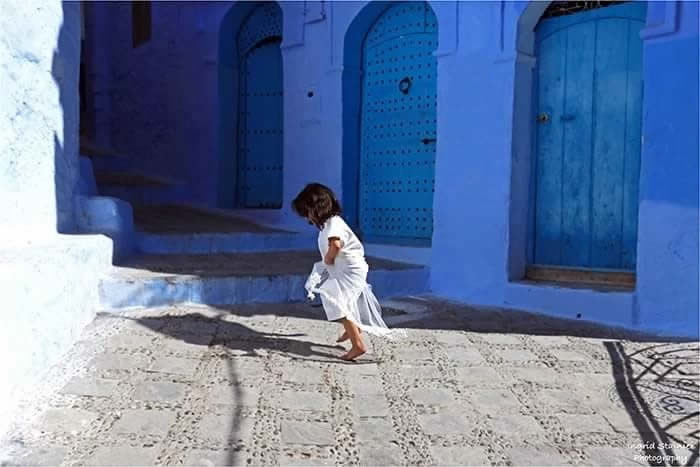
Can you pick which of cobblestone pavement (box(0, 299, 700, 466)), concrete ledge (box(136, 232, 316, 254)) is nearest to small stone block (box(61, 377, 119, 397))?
cobblestone pavement (box(0, 299, 700, 466))

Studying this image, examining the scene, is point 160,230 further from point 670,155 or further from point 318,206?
point 670,155

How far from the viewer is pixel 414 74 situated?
5977 millimetres

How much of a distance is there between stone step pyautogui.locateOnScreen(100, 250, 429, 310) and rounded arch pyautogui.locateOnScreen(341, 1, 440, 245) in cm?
Answer: 111

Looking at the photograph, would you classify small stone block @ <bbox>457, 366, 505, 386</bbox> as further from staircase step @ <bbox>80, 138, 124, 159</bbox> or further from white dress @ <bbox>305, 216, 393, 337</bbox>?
staircase step @ <bbox>80, 138, 124, 159</bbox>

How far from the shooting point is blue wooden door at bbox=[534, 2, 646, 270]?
4.66 meters

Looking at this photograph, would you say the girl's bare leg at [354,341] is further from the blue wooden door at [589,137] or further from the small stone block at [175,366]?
the blue wooden door at [589,137]

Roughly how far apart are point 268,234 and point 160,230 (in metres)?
1.12

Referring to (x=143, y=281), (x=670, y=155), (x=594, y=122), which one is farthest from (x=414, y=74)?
(x=143, y=281)

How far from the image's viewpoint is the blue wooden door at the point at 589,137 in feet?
15.3

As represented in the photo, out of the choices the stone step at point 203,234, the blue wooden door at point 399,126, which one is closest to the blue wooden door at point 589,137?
the blue wooden door at point 399,126

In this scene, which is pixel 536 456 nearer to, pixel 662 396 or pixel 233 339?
pixel 662 396

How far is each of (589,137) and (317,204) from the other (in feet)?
9.30

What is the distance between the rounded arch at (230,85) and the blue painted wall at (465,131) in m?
0.02

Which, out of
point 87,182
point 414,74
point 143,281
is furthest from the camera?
point 414,74
